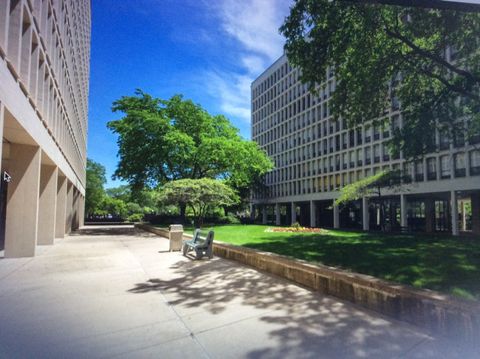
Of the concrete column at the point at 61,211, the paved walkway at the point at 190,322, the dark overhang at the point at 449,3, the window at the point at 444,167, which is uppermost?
the window at the point at 444,167

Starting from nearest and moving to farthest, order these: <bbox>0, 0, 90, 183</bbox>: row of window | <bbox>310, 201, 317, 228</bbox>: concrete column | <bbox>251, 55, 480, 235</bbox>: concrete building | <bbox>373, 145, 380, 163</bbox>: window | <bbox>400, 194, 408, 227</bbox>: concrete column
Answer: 1. <bbox>0, 0, 90, 183</bbox>: row of window
2. <bbox>251, 55, 480, 235</bbox>: concrete building
3. <bbox>400, 194, 408, 227</bbox>: concrete column
4. <bbox>373, 145, 380, 163</bbox>: window
5. <bbox>310, 201, 317, 228</bbox>: concrete column

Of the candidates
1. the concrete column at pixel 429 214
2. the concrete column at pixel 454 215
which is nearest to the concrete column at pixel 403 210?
the concrete column at pixel 429 214

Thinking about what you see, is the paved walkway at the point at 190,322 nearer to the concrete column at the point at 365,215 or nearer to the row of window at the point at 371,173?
the row of window at the point at 371,173

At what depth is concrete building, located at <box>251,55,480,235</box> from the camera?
2938 centimetres

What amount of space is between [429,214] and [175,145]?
27048mm

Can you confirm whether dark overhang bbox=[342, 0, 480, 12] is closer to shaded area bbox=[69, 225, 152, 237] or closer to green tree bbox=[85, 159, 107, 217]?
shaded area bbox=[69, 225, 152, 237]

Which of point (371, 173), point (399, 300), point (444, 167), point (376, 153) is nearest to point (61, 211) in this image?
point (399, 300)

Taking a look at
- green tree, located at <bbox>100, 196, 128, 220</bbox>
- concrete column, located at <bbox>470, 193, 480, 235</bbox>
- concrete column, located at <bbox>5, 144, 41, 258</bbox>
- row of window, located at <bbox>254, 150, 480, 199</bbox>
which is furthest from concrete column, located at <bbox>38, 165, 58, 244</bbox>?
green tree, located at <bbox>100, 196, 128, 220</bbox>

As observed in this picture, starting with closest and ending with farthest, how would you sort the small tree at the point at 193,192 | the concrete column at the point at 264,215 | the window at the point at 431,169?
the small tree at the point at 193,192, the window at the point at 431,169, the concrete column at the point at 264,215

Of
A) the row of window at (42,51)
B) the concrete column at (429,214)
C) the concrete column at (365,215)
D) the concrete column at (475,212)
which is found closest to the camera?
the row of window at (42,51)

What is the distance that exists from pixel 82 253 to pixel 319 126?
4055 cm

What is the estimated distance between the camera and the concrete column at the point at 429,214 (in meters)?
32.7

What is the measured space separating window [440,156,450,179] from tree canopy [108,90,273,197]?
1711cm

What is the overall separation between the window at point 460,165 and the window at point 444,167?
0.79 metres
